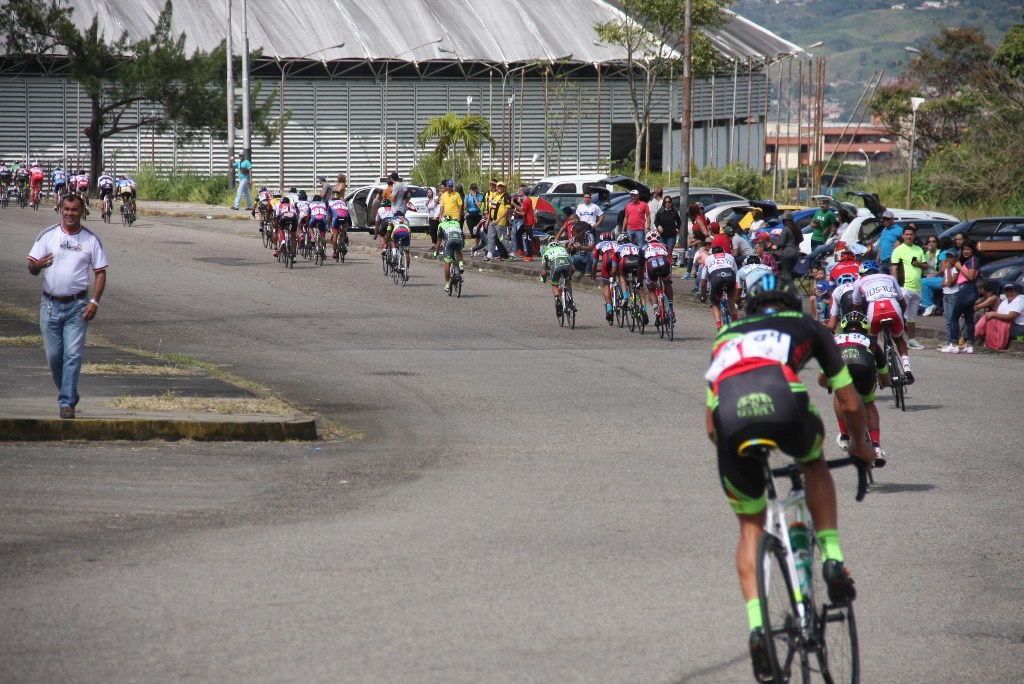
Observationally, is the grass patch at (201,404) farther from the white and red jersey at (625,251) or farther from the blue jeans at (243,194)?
the blue jeans at (243,194)

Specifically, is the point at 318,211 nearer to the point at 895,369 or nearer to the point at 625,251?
the point at 625,251

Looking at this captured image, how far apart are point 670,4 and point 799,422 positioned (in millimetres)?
52214

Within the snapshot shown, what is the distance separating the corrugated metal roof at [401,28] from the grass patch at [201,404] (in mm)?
49339

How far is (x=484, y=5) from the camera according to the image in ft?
223

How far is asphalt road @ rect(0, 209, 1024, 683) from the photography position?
5836 mm

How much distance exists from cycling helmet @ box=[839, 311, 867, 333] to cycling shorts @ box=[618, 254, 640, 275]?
7647 mm

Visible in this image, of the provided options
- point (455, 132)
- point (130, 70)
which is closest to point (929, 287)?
point (455, 132)

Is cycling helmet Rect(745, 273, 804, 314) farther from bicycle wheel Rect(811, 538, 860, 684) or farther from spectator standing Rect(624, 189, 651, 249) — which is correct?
spectator standing Rect(624, 189, 651, 249)

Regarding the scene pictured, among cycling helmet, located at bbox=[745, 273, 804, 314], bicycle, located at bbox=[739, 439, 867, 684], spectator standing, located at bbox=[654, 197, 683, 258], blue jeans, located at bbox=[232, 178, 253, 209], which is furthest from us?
blue jeans, located at bbox=[232, 178, 253, 209]

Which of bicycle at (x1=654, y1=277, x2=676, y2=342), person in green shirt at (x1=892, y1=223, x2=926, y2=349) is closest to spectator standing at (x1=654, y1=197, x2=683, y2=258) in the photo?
person in green shirt at (x1=892, y1=223, x2=926, y2=349)

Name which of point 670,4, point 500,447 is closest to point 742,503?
point 500,447

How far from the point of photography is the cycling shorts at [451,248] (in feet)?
78.1

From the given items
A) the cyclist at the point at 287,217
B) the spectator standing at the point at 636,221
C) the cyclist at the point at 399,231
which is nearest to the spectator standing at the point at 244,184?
the cyclist at the point at 287,217

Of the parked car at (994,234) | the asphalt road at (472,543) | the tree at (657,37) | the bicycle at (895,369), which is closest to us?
the asphalt road at (472,543)
